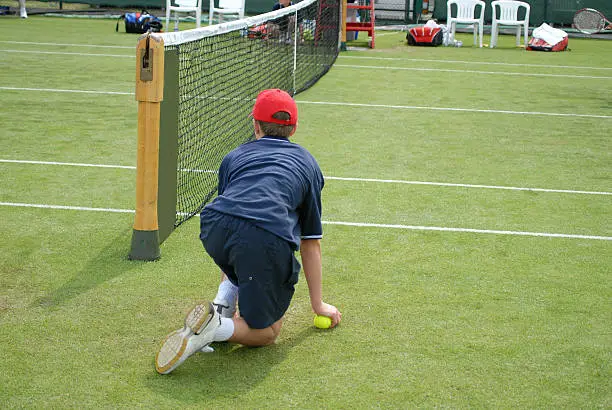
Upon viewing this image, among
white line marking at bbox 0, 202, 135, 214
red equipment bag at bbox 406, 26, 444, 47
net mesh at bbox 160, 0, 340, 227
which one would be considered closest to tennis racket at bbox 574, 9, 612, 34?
red equipment bag at bbox 406, 26, 444, 47

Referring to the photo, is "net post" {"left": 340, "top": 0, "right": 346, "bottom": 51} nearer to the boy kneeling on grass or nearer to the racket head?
the racket head

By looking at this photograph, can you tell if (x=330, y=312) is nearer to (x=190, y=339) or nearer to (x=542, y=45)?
(x=190, y=339)

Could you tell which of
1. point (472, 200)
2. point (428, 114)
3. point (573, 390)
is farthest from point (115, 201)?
point (428, 114)

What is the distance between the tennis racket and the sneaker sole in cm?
2065

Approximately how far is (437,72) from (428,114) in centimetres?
473

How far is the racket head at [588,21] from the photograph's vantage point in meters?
22.1

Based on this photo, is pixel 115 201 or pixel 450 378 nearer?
pixel 450 378

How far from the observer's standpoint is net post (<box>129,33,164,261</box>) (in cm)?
509

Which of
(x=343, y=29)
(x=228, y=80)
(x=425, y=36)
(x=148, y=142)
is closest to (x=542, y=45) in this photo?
(x=425, y=36)

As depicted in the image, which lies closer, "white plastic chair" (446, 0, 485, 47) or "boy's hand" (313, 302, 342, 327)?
"boy's hand" (313, 302, 342, 327)

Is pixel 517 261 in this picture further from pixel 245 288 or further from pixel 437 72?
pixel 437 72

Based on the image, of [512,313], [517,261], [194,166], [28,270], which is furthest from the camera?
[194,166]

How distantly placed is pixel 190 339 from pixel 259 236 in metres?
0.56

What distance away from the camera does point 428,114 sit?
1155 centimetres
